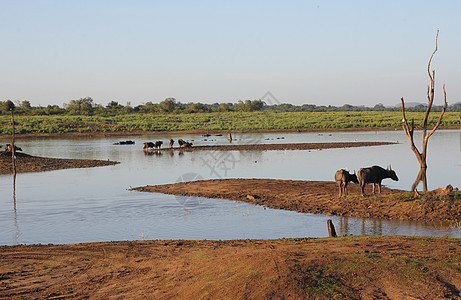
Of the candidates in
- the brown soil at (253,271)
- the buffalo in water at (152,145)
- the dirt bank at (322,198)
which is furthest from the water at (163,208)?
the buffalo in water at (152,145)

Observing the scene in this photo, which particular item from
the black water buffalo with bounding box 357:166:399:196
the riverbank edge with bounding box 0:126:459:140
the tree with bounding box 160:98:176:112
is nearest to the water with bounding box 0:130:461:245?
the black water buffalo with bounding box 357:166:399:196

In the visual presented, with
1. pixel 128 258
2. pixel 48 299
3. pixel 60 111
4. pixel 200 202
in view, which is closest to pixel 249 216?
pixel 200 202

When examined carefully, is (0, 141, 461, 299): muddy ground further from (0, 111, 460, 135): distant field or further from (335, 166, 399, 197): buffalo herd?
(0, 111, 460, 135): distant field

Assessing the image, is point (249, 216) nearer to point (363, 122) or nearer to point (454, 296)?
point (454, 296)

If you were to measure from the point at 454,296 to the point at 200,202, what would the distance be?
550 inches

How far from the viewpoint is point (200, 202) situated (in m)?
21.1

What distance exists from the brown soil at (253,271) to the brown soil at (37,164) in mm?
26469

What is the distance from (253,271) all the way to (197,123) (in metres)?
98.3

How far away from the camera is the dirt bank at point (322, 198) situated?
639 inches

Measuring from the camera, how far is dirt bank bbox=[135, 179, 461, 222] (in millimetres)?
16234

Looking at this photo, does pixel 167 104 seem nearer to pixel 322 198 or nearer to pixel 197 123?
pixel 197 123

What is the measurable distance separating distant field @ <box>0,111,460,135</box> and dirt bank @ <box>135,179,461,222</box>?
7165 cm

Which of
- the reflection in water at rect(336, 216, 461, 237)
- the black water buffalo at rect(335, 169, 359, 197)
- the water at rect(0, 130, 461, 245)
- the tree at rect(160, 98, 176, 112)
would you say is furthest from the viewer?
the tree at rect(160, 98, 176, 112)

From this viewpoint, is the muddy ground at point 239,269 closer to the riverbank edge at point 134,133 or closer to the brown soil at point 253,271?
the brown soil at point 253,271
